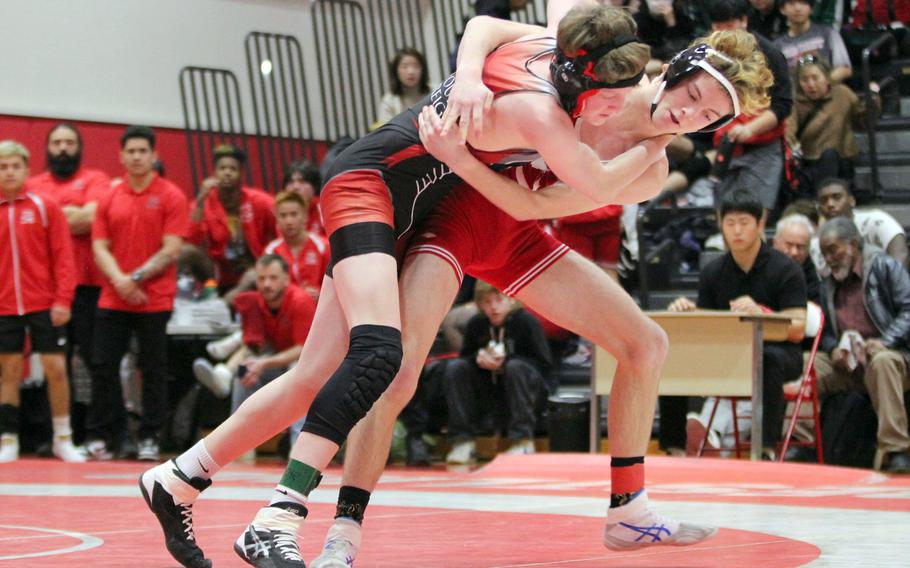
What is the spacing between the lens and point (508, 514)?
183 inches

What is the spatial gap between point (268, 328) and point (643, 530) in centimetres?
452

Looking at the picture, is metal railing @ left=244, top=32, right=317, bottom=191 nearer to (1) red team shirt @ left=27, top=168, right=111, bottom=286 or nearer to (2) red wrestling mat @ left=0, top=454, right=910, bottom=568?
(1) red team shirt @ left=27, top=168, right=111, bottom=286

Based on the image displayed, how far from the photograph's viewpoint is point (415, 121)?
3398 millimetres

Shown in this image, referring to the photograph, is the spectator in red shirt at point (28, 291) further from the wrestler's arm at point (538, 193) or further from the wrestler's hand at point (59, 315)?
the wrestler's arm at point (538, 193)

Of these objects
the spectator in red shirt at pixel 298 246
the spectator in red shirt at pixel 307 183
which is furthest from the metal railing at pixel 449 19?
the spectator in red shirt at pixel 298 246

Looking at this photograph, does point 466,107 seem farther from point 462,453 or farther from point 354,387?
point 462,453

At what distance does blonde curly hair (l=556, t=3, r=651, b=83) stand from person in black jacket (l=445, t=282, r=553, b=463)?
447 centimetres

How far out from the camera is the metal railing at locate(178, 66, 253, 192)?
10867 mm

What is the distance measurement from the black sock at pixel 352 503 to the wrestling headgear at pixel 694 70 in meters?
1.15

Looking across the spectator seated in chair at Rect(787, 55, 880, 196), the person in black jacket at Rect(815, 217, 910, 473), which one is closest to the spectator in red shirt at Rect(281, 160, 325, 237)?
the spectator seated in chair at Rect(787, 55, 880, 196)

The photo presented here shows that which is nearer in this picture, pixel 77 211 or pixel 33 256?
pixel 33 256

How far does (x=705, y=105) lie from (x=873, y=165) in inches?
236

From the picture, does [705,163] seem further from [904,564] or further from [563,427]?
[904,564]

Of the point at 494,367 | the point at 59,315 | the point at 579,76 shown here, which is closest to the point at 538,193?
the point at 579,76
